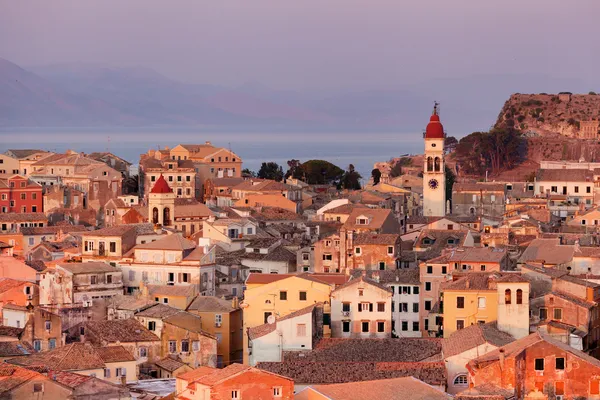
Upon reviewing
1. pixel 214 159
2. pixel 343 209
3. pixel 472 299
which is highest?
pixel 214 159

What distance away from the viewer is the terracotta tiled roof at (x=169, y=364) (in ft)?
141

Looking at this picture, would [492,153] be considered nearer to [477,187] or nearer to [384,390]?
[477,187]

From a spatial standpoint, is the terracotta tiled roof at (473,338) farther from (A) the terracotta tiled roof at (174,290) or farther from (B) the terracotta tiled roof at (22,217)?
(B) the terracotta tiled roof at (22,217)

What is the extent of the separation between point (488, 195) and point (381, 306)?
115ft

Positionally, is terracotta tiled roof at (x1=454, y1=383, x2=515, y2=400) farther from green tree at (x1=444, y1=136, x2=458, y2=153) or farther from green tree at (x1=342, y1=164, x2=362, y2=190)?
green tree at (x1=444, y1=136, x2=458, y2=153)

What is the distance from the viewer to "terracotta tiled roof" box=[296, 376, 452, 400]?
33719 mm

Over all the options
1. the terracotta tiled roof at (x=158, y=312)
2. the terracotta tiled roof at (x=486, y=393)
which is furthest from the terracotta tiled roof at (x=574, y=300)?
the terracotta tiled roof at (x=158, y=312)

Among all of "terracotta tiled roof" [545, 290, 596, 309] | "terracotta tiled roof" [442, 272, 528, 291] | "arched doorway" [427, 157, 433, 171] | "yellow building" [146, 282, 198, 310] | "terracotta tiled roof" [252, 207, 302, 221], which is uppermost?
"arched doorway" [427, 157, 433, 171]

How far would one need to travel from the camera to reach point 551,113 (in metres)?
116

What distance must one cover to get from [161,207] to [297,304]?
20.5 m

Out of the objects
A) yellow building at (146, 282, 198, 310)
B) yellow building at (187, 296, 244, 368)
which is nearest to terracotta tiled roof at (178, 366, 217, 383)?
yellow building at (187, 296, 244, 368)

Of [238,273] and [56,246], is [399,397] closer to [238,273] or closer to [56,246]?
[238,273]

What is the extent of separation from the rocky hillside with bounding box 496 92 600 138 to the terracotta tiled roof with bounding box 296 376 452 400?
79.6 m

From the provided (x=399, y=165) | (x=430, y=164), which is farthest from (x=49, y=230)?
(x=399, y=165)
